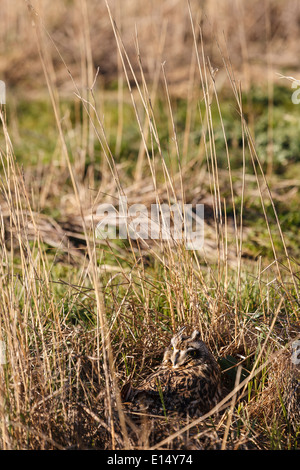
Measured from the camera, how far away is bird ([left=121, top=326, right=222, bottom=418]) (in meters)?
2.21

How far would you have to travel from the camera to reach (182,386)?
222 cm

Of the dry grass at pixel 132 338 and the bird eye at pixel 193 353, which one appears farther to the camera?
the bird eye at pixel 193 353

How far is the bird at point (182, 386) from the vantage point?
2.21m

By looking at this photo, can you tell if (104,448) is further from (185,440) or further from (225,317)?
(225,317)

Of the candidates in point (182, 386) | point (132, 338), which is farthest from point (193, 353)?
point (132, 338)

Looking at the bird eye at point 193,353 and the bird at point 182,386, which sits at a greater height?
the bird eye at point 193,353

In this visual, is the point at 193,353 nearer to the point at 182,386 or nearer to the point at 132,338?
the point at 182,386

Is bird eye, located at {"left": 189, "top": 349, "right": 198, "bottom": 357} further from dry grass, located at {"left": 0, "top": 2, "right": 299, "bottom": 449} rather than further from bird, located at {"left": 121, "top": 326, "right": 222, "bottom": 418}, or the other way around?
dry grass, located at {"left": 0, "top": 2, "right": 299, "bottom": 449}

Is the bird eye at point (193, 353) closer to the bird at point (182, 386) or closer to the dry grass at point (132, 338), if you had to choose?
the bird at point (182, 386)

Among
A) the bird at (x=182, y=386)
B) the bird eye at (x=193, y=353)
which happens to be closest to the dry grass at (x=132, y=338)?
the bird at (x=182, y=386)

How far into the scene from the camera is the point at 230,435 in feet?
7.21
